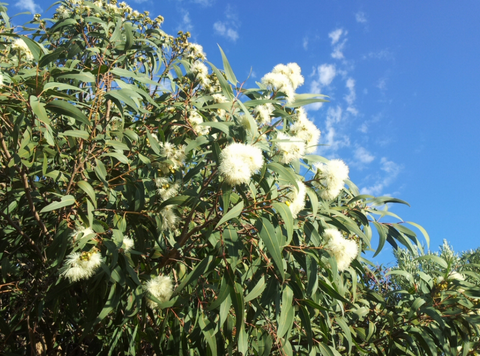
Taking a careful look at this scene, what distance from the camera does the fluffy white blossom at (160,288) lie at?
1.75 meters

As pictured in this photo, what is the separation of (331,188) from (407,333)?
1.28 meters

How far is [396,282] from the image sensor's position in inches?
214

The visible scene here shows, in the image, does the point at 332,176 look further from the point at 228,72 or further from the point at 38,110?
the point at 38,110

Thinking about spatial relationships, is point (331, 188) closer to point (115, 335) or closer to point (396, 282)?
point (115, 335)

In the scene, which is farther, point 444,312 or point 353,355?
point 353,355

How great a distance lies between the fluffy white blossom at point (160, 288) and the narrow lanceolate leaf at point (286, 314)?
530 millimetres

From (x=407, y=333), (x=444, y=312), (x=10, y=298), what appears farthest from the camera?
(x=10, y=298)

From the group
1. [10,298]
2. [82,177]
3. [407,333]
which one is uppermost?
[407,333]

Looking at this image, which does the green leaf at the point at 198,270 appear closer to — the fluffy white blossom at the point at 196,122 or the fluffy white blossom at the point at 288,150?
the fluffy white blossom at the point at 288,150

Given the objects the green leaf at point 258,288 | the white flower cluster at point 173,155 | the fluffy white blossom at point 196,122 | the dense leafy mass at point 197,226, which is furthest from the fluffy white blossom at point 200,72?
the green leaf at point 258,288

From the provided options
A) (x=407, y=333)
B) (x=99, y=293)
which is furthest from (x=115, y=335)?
(x=407, y=333)

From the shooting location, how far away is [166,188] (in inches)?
75.0

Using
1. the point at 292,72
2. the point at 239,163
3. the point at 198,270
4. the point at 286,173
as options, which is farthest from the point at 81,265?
the point at 292,72

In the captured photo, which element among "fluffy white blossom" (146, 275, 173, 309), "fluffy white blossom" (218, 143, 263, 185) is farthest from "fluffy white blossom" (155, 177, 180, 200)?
"fluffy white blossom" (218, 143, 263, 185)
